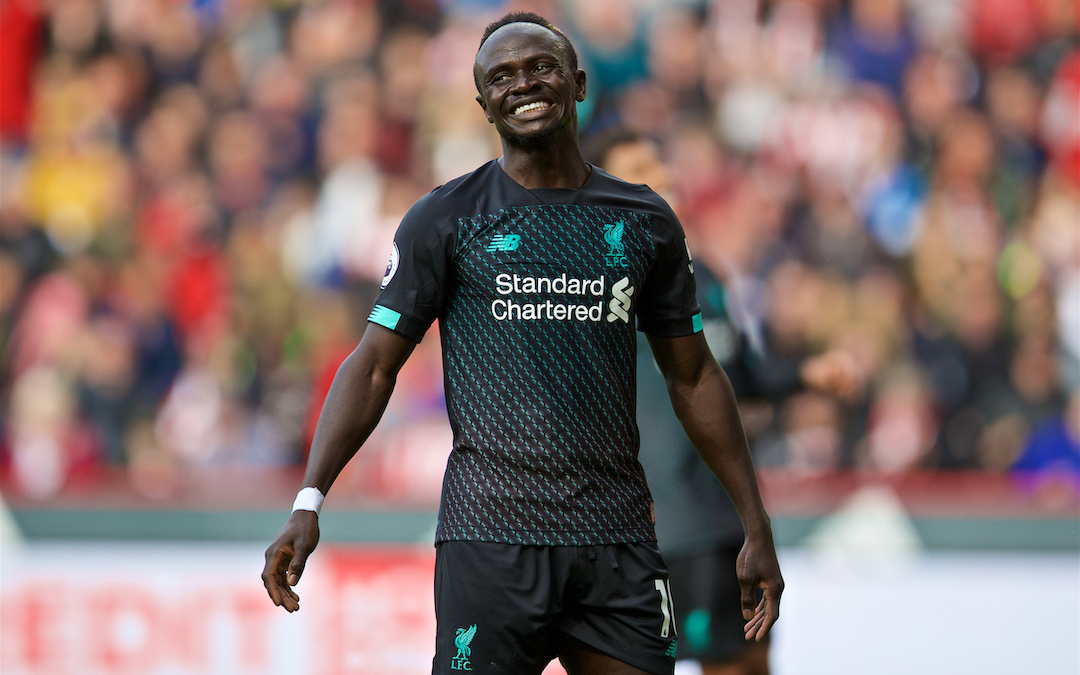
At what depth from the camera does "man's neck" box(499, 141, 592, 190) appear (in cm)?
320

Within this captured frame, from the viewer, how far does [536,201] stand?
316 cm

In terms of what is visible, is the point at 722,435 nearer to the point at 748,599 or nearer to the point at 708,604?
the point at 748,599

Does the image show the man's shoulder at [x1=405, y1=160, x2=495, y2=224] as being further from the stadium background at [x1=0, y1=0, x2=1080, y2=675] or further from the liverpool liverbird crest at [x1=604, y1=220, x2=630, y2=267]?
the stadium background at [x1=0, y1=0, x2=1080, y2=675]

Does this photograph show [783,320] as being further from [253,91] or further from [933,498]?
[253,91]

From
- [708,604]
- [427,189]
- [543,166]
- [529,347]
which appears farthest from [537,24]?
[427,189]

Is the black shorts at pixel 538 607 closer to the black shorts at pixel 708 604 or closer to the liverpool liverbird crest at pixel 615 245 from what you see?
the liverpool liverbird crest at pixel 615 245

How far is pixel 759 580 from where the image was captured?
10.5ft

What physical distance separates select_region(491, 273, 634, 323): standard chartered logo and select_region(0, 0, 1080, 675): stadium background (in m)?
3.36

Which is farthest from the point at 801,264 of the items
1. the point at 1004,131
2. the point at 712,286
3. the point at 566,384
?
the point at 566,384

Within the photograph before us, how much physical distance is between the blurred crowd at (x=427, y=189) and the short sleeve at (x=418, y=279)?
389 centimetres

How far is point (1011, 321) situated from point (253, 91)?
6.25 meters

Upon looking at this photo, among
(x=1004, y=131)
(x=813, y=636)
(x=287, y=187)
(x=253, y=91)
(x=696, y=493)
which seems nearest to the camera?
(x=696, y=493)

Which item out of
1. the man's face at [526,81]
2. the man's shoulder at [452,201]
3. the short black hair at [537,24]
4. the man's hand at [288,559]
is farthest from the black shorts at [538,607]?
the short black hair at [537,24]

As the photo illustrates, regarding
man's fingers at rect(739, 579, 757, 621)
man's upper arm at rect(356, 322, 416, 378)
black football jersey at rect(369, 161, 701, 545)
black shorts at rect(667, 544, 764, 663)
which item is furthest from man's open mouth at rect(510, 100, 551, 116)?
black shorts at rect(667, 544, 764, 663)
